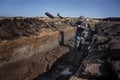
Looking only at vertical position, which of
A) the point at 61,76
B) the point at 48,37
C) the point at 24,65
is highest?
the point at 48,37

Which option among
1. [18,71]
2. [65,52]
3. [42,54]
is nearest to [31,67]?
[18,71]

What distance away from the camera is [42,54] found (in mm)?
8648

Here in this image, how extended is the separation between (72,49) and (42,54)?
2.94m

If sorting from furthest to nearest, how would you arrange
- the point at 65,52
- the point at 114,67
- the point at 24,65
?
the point at 65,52 < the point at 24,65 < the point at 114,67

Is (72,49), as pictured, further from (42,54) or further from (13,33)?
(13,33)

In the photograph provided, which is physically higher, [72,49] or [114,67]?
[114,67]

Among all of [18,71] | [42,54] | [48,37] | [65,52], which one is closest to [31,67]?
[18,71]

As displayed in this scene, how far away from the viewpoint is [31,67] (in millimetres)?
7254

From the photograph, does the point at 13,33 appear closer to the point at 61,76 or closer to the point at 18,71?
the point at 18,71

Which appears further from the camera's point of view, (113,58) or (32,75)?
(32,75)

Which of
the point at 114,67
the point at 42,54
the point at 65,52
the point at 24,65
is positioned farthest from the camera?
the point at 65,52

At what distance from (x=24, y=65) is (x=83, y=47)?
15.8 feet

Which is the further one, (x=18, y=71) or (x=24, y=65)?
(x=24, y=65)

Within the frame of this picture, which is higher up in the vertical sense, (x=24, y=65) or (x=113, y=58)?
(x=113, y=58)
